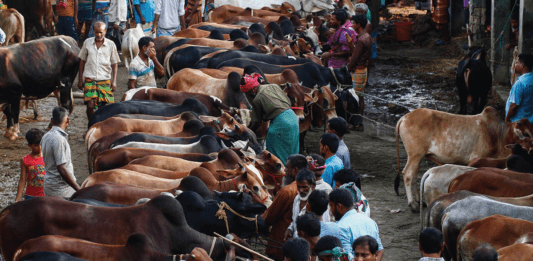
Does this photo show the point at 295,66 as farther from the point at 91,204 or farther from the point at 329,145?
the point at 91,204

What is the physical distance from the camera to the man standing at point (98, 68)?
10.7 meters

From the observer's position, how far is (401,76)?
18.2 m

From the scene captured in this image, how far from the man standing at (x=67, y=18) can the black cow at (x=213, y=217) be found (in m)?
9.97

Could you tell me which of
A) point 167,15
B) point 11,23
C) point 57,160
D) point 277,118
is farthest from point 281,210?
point 167,15

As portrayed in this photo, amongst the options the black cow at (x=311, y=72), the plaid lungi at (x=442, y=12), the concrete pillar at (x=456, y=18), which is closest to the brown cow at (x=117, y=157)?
the black cow at (x=311, y=72)

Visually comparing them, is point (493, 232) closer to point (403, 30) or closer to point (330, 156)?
→ point (330, 156)

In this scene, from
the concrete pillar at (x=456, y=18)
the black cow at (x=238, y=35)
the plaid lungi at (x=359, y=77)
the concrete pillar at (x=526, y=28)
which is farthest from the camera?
the concrete pillar at (x=456, y=18)

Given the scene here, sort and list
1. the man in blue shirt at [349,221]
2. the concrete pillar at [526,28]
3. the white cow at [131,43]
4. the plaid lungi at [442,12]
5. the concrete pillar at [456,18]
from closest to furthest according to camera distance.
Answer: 1. the man in blue shirt at [349,221]
2. the white cow at [131,43]
3. the concrete pillar at [526,28]
4. the plaid lungi at [442,12]
5. the concrete pillar at [456,18]

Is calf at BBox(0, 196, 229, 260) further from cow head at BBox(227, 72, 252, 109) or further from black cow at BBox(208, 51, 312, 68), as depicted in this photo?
black cow at BBox(208, 51, 312, 68)

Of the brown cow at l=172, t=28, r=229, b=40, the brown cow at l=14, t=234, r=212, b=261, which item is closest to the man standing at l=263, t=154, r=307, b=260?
the brown cow at l=14, t=234, r=212, b=261

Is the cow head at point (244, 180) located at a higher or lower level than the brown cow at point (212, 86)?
lower

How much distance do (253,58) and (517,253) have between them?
787 centimetres

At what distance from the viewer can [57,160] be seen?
7.32m

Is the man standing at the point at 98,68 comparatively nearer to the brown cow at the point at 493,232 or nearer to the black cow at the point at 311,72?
the black cow at the point at 311,72
